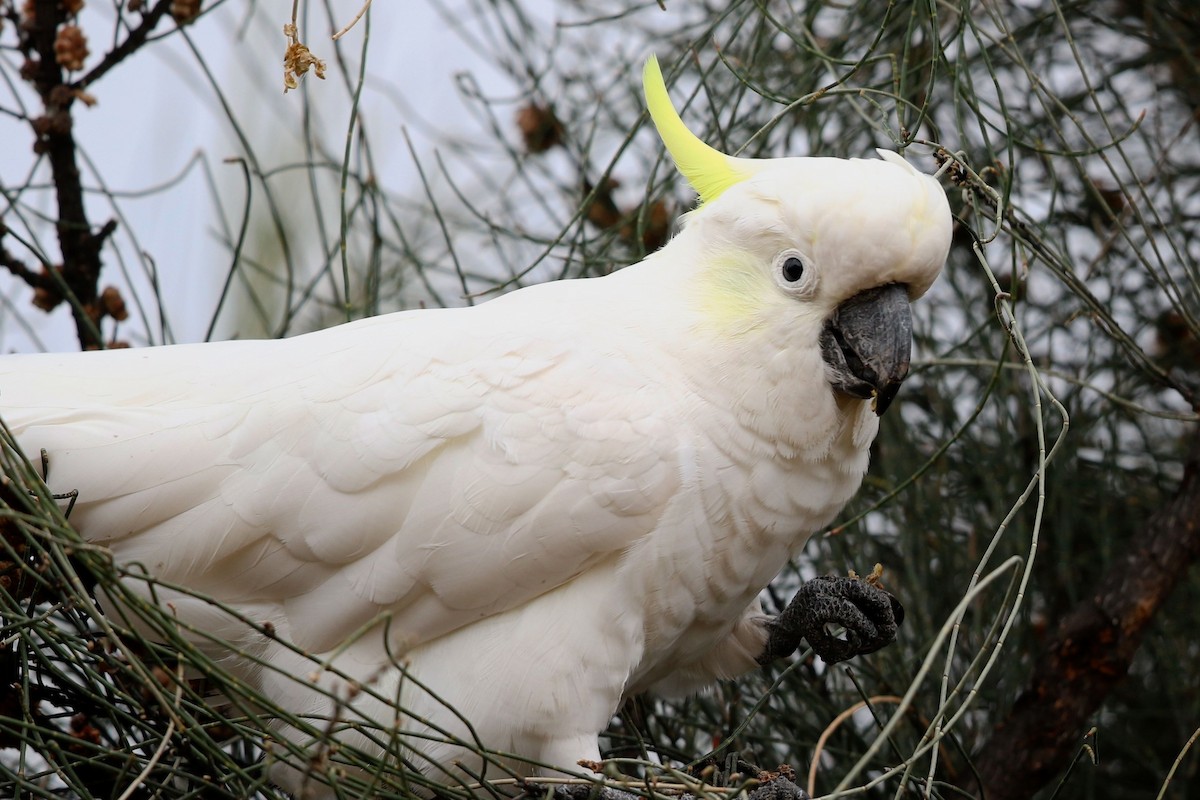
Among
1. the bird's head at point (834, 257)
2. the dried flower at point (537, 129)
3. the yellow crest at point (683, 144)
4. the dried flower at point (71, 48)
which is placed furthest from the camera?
the dried flower at point (537, 129)

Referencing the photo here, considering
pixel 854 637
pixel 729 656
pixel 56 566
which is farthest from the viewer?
pixel 729 656

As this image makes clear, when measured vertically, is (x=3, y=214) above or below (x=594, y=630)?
above

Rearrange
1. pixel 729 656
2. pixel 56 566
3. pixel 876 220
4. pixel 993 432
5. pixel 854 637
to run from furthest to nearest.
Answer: pixel 993 432 → pixel 729 656 → pixel 854 637 → pixel 876 220 → pixel 56 566

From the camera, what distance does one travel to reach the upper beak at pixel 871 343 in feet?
5.22

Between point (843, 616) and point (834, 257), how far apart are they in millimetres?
517

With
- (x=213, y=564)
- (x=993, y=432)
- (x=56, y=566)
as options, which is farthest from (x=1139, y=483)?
(x=56, y=566)

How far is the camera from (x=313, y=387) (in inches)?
65.7

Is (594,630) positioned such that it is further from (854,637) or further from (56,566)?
(56,566)

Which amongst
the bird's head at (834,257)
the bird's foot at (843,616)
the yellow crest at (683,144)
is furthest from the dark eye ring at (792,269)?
the bird's foot at (843,616)

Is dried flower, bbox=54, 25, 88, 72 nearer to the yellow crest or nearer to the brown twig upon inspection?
the brown twig

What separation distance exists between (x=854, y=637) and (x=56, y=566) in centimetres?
107

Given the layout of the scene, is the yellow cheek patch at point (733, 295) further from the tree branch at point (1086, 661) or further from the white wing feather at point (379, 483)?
the tree branch at point (1086, 661)

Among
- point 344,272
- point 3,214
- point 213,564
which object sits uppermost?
point 3,214

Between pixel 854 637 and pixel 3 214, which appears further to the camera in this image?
pixel 3 214
